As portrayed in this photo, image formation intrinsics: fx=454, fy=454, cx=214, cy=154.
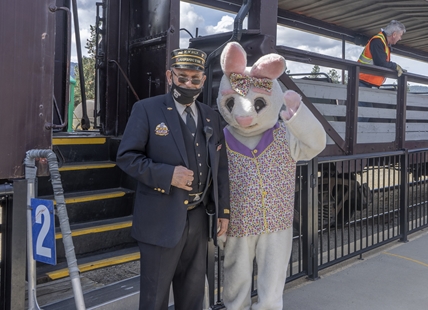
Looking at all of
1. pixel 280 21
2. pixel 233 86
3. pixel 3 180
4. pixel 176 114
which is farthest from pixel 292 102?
pixel 280 21

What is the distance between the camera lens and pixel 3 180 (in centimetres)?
242

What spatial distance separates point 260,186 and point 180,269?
0.65 meters

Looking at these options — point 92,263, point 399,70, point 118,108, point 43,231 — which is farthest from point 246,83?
point 399,70

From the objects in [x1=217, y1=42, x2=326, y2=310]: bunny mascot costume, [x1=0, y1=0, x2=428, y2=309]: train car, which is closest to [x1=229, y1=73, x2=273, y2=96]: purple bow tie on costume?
[x1=217, y1=42, x2=326, y2=310]: bunny mascot costume

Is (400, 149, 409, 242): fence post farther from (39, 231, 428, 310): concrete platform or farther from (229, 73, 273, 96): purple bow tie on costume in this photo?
(229, 73, 273, 96): purple bow tie on costume

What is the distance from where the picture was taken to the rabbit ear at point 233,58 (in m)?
2.58

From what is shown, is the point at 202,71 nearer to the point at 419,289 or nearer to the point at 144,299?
the point at 144,299

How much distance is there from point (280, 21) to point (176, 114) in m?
4.25

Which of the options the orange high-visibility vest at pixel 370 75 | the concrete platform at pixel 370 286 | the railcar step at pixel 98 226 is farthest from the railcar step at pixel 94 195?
the orange high-visibility vest at pixel 370 75

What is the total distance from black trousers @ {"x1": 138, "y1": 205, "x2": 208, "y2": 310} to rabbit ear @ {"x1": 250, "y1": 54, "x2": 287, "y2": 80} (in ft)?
2.75

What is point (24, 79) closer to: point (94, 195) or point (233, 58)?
point (233, 58)

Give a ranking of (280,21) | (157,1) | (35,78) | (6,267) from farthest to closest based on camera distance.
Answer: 1. (280,21)
2. (157,1)
3. (35,78)
4. (6,267)

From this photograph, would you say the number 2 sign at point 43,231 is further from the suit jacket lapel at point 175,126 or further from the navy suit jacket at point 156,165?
the suit jacket lapel at point 175,126

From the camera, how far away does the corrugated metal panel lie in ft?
7.43
